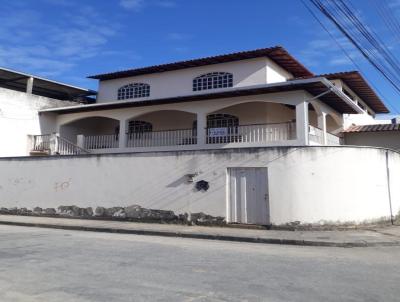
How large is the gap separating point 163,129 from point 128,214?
7.90 meters

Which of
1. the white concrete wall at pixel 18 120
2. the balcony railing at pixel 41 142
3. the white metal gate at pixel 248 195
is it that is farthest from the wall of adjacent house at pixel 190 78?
the white metal gate at pixel 248 195

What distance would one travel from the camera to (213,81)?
2139 cm

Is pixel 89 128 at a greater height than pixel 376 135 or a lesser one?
greater

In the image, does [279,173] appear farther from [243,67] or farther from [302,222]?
[243,67]

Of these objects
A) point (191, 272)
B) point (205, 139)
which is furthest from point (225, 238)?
point (205, 139)

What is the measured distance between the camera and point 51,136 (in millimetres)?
20250

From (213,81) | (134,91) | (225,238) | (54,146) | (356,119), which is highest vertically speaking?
(134,91)

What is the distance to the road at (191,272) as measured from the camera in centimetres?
542

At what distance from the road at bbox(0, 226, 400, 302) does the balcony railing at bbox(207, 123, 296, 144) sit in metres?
7.53

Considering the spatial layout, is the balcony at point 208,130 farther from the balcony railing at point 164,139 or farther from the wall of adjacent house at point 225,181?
the wall of adjacent house at point 225,181

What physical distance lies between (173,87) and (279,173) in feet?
35.6

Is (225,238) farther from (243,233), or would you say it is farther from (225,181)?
(225,181)

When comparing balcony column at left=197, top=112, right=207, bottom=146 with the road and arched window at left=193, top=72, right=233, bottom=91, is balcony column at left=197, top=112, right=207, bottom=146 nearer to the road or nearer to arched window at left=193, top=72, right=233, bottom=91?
arched window at left=193, top=72, right=233, bottom=91

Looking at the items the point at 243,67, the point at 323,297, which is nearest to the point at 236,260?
the point at 323,297
